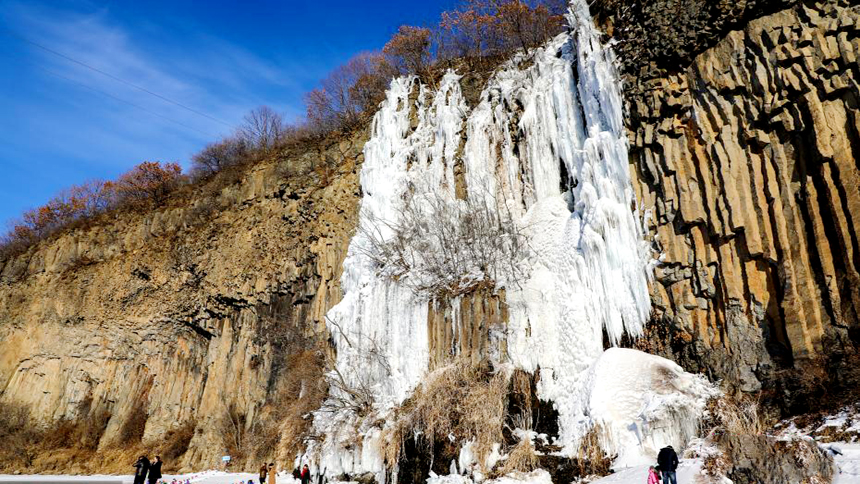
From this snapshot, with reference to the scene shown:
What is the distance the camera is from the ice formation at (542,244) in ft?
37.9

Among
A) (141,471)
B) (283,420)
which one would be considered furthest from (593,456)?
(283,420)

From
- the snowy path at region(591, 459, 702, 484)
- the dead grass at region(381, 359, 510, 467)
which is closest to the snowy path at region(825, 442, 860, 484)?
the snowy path at region(591, 459, 702, 484)

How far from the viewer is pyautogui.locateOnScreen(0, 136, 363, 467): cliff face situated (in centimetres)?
2306

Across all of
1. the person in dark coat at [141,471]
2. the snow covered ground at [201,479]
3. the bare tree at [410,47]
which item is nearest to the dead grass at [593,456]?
the person in dark coat at [141,471]

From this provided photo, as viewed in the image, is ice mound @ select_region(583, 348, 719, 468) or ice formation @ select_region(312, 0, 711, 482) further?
ice formation @ select_region(312, 0, 711, 482)

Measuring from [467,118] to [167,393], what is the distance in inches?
738

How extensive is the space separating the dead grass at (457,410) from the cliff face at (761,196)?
381 centimetres

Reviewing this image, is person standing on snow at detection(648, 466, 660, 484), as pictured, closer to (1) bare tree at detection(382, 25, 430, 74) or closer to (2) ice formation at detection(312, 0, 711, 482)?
(2) ice formation at detection(312, 0, 711, 482)

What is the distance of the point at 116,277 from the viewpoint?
29.4 metres

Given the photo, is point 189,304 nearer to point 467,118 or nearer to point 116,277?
point 116,277

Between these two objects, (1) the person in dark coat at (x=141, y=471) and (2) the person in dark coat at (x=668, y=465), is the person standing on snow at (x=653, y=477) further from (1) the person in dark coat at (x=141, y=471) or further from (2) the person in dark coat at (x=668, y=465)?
(1) the person in dark coat at (x=141, y=471)

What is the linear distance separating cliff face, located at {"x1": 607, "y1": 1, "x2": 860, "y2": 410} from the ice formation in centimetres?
83

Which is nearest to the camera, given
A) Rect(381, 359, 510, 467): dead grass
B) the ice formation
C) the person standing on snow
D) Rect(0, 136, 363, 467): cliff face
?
the person standing on snow

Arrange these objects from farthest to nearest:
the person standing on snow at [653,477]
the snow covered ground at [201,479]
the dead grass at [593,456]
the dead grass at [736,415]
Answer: the snow covered ground at [201,479]
the dead grass at [593,456]
the dead grass at [736,415]
the person standing on snow at [653,477]
